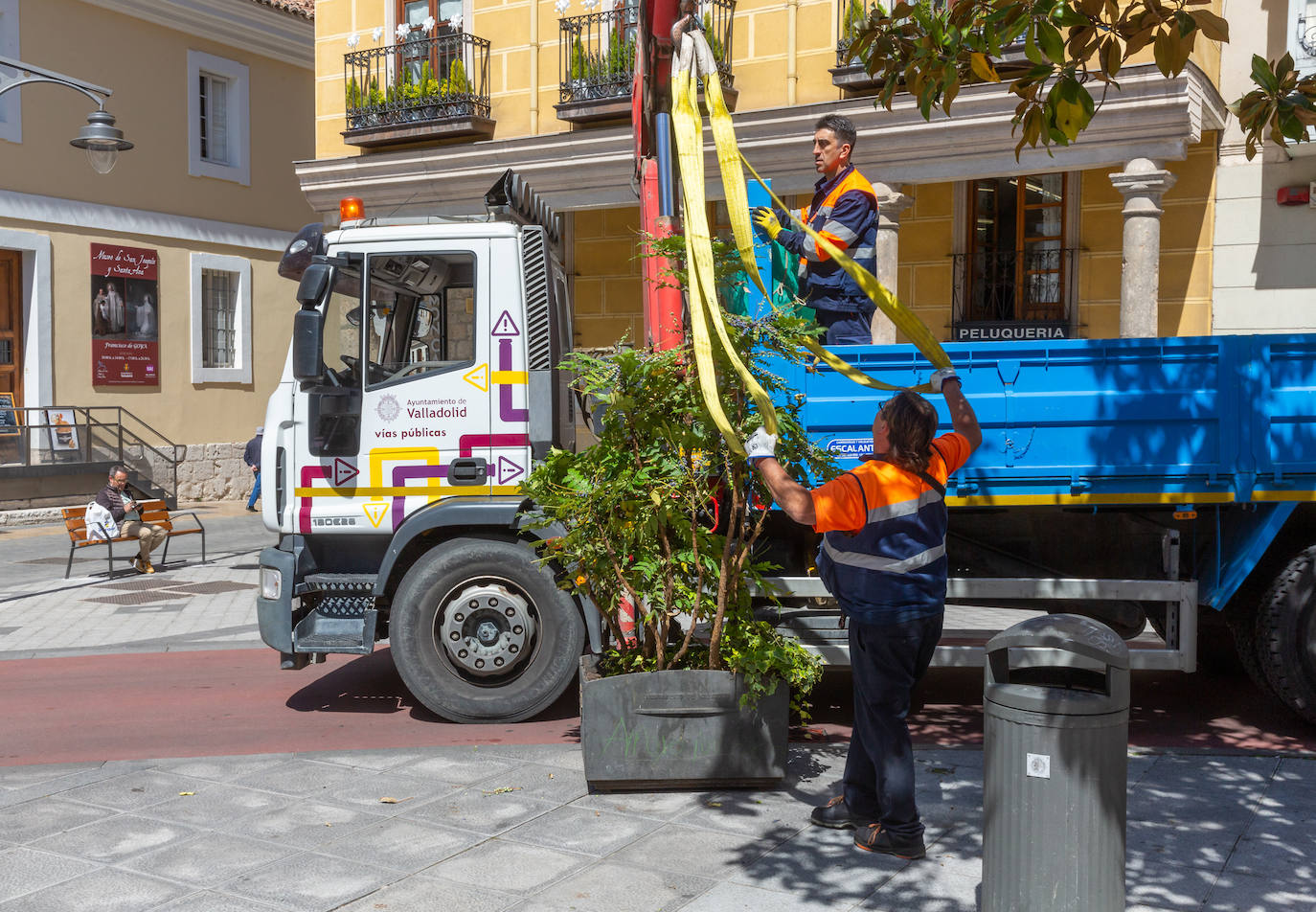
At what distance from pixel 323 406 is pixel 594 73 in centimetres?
1020

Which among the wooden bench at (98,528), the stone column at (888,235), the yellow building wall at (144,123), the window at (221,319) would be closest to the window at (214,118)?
the yellow building wall at (144,123)

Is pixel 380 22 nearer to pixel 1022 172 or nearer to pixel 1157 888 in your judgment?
pixel 1022 172

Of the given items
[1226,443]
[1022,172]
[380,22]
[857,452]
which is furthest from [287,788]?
[380,22]

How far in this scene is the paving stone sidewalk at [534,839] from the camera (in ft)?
14.2

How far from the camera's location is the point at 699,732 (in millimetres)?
5422

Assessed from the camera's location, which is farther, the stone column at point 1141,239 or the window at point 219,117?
the window at point 219,117

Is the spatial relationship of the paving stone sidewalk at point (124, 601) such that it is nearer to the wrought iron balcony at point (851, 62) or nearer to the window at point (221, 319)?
the window at point (221, 319)

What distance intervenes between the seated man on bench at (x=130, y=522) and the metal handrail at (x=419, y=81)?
626cm

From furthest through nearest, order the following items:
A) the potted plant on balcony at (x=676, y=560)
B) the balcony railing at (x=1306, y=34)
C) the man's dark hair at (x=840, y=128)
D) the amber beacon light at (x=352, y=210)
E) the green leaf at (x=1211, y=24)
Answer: the balcony railing at (x=1306, y=34) < the amber beacon light at (x=352, y=210) < the man's dark hair at (x=840, y=128) < the potted plant on balcony at (x=676, y=560) < the green leaf at (x=1211, y=24)

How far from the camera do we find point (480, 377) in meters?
6.68

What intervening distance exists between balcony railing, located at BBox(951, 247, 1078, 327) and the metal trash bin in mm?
11532

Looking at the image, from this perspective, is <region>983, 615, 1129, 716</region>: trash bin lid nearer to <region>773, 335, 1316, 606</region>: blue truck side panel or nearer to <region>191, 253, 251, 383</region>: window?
<region>773, 335, 1316, 606</region>: blue truck side panel

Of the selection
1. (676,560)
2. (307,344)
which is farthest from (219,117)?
(676,560)

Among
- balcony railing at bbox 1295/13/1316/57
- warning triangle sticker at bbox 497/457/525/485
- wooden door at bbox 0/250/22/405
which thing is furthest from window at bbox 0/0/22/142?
balcony railing at bbox 1295/13/1316/57
